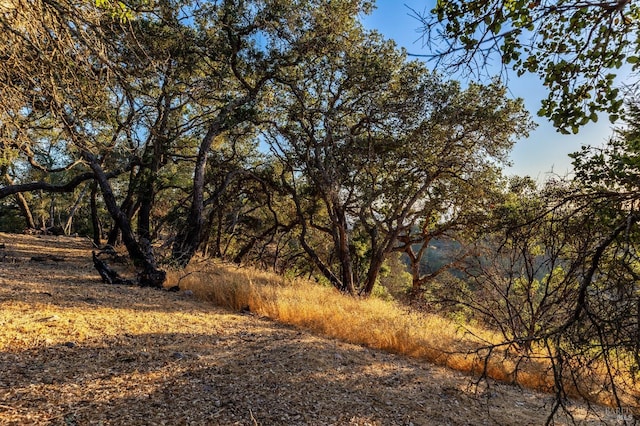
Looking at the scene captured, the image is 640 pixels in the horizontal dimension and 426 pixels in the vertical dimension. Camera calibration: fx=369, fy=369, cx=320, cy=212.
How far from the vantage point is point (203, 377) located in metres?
3.54

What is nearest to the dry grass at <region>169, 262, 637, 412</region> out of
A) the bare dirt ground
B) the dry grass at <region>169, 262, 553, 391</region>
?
the dry grass at <region>169, 262, 553, 391</region>

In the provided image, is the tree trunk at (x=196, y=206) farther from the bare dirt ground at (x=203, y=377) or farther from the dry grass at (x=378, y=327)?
the bare dirt ground at (x=203, y=377)

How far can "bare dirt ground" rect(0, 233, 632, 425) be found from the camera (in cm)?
287

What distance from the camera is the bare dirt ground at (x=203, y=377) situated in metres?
2.87

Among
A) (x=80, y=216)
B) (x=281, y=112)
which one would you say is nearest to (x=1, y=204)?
(x=80, y=216)

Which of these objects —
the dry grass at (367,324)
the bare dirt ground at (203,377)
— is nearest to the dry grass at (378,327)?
the dry grass at (367,324)

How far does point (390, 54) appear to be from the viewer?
34.0ft

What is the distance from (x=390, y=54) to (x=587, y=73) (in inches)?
341

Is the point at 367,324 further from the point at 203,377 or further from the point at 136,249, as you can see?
the point at 136,249

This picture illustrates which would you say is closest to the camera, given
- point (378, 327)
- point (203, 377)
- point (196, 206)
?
point (203, 377)

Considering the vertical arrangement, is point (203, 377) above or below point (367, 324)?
below

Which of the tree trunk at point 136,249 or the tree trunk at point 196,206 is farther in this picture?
the tree trunk at point 196,206

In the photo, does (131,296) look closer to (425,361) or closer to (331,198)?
(425,361)

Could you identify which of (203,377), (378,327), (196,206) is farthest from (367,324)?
(196,206)
